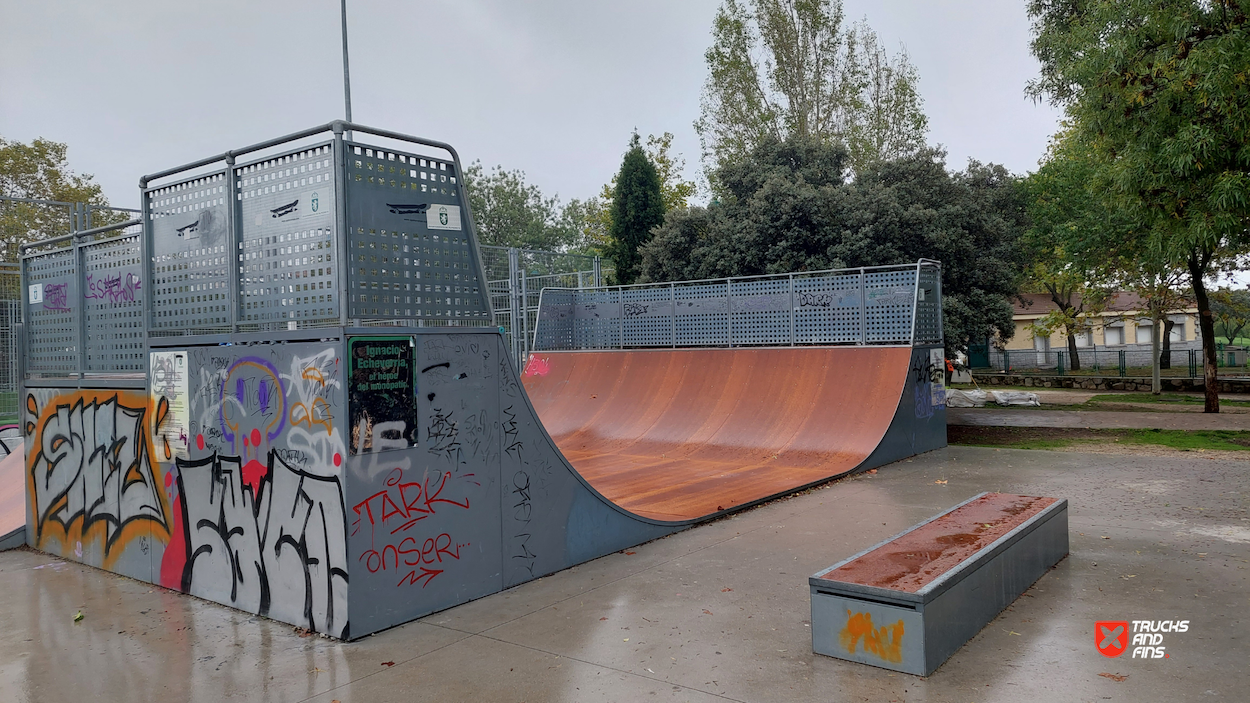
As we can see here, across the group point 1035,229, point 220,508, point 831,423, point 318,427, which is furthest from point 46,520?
point 1035,229

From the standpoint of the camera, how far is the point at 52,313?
786 centimetres

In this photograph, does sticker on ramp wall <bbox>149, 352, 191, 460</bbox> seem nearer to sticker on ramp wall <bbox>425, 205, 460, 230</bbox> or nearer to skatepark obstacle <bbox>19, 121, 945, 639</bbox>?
skatepark obstacle <bbox>19, 121, 945, 639</bbox>

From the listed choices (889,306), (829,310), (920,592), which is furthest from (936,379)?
(920,592)

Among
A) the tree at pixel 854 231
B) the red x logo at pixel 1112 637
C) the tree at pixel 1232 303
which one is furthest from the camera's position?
the tree at pixel 1232 303

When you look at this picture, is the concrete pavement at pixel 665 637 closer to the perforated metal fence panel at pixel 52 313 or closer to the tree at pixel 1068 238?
the perforated metal fence panel at pixel 52 313

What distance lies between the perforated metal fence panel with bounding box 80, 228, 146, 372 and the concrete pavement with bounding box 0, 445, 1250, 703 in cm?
193

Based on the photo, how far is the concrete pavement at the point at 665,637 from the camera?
4.05 m

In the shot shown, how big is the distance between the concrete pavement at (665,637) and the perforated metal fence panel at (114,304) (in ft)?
6.33

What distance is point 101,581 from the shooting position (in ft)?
21.7

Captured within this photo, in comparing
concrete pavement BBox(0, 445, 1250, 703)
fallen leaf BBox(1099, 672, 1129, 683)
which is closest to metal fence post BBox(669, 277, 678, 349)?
concrete pavement BBox(0, 445, 1250, 703)

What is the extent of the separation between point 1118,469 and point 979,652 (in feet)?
24.8

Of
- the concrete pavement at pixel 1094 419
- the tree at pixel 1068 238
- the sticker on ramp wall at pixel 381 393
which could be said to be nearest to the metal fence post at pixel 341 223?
the sticker on ramp wall at pixel 381 393

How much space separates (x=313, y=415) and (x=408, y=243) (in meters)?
1.34

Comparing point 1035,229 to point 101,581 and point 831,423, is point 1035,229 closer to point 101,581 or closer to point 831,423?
point 831,423
